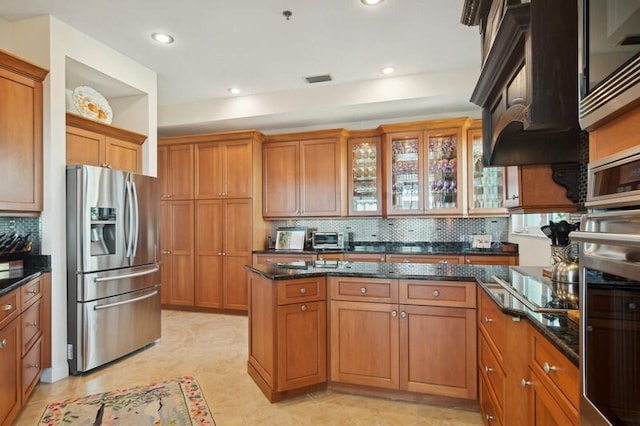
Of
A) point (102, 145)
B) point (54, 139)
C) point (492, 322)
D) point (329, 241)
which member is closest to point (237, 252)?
point (329, 241)

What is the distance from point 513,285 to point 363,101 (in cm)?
289

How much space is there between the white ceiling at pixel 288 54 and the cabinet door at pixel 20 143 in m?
0.66

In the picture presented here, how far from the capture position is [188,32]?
3254 mm

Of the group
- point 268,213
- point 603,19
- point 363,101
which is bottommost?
point 268,213

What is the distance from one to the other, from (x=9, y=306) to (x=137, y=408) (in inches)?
40.0

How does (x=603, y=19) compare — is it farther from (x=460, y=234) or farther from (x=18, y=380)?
(x=460, y=234)

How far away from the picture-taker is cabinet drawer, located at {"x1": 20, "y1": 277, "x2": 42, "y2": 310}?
2467 millimetres

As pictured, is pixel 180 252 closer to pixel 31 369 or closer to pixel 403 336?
pixel 31 369

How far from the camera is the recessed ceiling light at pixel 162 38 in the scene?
3.30m

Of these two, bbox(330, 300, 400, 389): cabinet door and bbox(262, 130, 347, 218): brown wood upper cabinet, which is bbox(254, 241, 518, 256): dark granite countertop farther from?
bbox(330, 300, 400, 389): cabinet door

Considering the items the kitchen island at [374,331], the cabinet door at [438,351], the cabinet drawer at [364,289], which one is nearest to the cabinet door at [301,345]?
the kitchen island at [374,331]

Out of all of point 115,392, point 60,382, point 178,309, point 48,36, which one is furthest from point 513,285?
point 178,309

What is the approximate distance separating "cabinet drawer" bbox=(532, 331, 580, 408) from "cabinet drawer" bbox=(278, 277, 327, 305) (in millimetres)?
1455

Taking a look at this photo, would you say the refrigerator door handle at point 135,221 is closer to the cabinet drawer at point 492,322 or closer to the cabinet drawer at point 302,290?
the cabinet drawer at point 302,290
